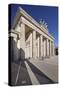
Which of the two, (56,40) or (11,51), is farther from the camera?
(56,40)

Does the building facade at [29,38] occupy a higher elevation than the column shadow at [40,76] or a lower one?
higher

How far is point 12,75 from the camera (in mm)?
1923

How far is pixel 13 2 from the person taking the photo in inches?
76.7

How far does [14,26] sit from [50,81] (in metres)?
0.54

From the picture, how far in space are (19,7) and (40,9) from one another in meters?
0.19

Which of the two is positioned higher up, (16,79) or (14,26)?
(14,26)

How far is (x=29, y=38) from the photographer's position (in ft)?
6.56

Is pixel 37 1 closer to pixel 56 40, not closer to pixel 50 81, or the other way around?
pixel 56 40

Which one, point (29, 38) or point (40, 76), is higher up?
point (29, 38)

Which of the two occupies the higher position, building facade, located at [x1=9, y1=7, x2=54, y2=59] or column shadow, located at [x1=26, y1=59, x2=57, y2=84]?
building facade, located at [x1=9, y1=7, x2=54, y2=59]

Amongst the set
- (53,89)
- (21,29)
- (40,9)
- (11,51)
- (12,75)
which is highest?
(40,9)

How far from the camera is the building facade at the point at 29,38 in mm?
1948

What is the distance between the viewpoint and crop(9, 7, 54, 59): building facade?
1948 millimetres

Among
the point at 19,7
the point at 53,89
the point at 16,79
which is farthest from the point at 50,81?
the point at 19,7
